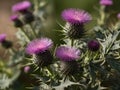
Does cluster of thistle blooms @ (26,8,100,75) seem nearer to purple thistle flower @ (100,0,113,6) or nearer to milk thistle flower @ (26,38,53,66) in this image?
milk thistle flower @ (26,38,53,66)

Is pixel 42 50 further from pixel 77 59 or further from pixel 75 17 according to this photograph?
pixel 75 17

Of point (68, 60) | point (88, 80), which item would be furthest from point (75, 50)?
point (88, 80)

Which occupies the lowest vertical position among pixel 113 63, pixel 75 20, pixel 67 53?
pixel 113 63

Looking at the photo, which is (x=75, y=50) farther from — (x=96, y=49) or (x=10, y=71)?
(x=10, y=71)

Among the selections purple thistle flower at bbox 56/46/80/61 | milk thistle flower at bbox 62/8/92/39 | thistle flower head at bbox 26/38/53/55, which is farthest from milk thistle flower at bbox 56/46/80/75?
milk thistle flower at bbox 62/8/92/39

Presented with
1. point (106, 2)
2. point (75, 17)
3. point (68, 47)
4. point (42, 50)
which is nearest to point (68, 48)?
point (68, 47)

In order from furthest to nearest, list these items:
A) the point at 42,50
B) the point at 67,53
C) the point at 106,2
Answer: the point at 106,2 → the point at 42,50 → the point at 67,53

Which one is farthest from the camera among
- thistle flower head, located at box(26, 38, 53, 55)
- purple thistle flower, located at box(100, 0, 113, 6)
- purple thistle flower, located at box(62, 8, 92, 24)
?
purple thistle flower, located at box(100, 0, 113, 6)

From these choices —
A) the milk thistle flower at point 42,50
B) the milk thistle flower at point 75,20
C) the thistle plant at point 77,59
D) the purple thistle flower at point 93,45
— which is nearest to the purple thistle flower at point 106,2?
the thistle plant at point 77,59
